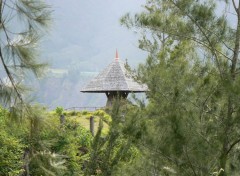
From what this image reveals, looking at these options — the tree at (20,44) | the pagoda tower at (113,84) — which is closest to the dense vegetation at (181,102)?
the tree at (20,44)

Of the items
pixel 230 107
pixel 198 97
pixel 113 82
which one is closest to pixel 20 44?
pixel 198 97

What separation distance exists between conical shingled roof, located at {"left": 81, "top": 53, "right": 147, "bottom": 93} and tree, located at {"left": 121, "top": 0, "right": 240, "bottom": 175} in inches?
522

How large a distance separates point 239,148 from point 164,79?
1056 millimetres

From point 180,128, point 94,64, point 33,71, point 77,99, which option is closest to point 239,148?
point 180,128

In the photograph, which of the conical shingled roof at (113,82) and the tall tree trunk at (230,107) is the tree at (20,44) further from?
the conical shingled roof at (113,82)

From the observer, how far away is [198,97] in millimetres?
5035

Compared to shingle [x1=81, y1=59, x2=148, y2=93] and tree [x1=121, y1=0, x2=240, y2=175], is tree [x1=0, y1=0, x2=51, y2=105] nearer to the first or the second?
tree [x1=121, y1=0, x2=240, y2=175]

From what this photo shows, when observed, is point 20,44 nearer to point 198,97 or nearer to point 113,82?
point 198,97

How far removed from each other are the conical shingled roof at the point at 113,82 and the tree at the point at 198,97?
1327cm

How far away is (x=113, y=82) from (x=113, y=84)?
191 mm

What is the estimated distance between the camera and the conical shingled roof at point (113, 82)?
19.2 meters

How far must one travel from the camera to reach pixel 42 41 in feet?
13.8

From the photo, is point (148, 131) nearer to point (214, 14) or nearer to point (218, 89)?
point (218, 89)

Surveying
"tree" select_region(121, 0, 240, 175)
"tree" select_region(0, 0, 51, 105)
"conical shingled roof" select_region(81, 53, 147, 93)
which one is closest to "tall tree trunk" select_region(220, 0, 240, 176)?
"tree" select_region(121, 0, 240, 175)
